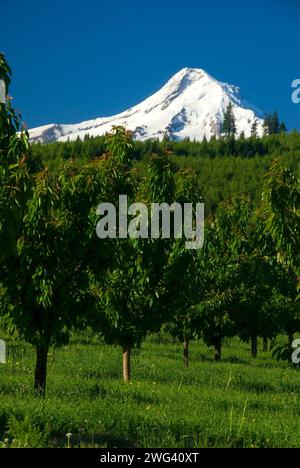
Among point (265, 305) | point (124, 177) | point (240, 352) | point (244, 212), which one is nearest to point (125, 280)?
point (124, 177)

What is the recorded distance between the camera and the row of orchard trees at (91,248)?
1102cm

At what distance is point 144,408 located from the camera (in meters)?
11.5

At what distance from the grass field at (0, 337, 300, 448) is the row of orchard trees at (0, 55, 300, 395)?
1930 millimetres

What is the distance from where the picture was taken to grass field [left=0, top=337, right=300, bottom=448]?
8133 millimetres

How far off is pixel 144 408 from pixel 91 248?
399 centimetres

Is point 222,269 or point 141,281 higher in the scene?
point 222,269

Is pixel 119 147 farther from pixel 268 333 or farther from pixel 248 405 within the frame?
pixel 268 333

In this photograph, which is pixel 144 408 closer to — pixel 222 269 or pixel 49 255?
pixel 49 255

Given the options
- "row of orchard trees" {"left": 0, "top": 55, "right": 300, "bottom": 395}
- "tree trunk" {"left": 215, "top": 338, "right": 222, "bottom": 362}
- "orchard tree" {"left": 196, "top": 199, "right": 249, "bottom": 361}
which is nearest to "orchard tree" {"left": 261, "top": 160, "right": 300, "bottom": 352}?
"row of orchard trees" {"left": 0, "top": 55, "right": 300, "bottom": 395}

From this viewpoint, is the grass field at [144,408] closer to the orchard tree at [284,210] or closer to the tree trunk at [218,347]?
the orchard tree at [284,210]

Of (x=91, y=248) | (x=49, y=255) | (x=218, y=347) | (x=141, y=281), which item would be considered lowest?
(x=218, y=347)

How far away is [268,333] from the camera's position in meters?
32.9

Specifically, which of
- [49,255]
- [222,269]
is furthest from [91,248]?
[222,269]

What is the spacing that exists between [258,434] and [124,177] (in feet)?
27.9
